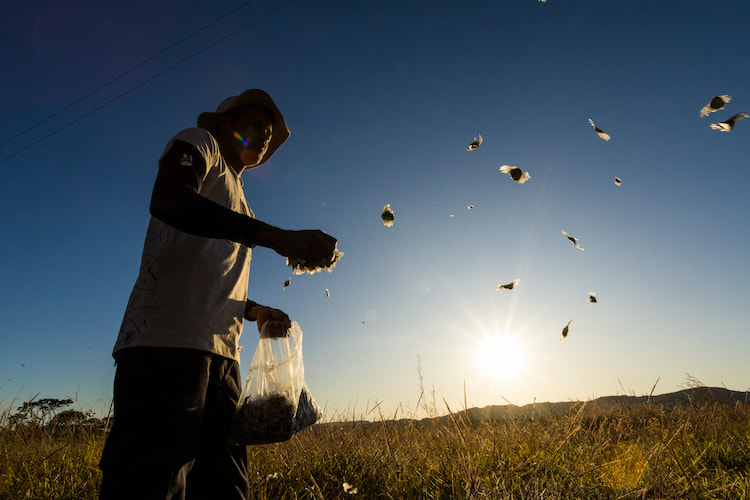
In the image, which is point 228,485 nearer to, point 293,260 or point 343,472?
point 293,260

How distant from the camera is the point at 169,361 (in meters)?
1.39

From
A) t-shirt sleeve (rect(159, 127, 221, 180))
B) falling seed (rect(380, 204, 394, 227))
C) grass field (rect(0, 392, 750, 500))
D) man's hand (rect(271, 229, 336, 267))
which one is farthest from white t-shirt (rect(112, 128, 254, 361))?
falling seed (rect(380, 204, 394, 227))

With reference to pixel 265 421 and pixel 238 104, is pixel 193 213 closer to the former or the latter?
pixel 265 421

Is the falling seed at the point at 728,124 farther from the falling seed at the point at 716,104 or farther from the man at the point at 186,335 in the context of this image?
the man at the point at 186,335

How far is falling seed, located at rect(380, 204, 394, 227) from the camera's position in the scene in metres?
3.82

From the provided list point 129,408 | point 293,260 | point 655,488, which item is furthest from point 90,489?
point 655,488

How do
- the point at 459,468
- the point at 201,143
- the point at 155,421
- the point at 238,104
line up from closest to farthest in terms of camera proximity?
the point at 155,421, the point at 201,143, the point at 238,104, the point at 459,468

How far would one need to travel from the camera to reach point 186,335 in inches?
57.0

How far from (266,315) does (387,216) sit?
207 centimetres

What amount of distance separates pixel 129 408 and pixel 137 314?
338 mm

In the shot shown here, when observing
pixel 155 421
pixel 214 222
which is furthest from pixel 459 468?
pixel 214 222

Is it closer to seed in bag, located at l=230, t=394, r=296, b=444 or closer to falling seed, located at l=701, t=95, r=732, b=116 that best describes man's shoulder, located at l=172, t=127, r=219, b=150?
seed in bag, located at l=230, t=394, r=296, b=444

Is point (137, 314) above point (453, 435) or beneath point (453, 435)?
above

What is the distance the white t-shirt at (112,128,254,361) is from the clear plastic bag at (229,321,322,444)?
0.59 ft
